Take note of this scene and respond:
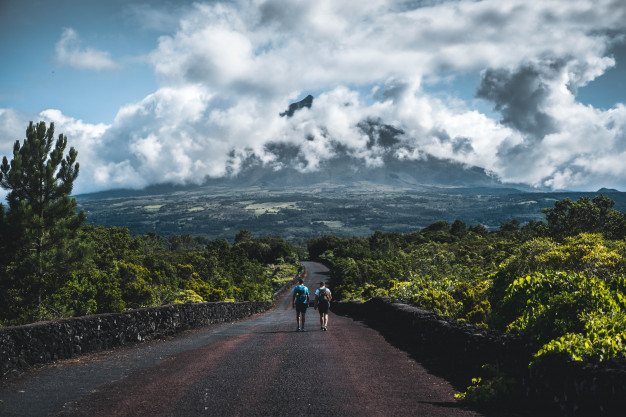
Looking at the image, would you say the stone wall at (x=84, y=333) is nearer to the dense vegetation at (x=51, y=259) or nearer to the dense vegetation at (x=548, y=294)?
the dense vegetation at (x=51, y=259)

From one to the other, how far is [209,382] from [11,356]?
4066 mm

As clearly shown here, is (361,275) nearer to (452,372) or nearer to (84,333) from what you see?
(84,333)

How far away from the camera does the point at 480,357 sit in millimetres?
9031

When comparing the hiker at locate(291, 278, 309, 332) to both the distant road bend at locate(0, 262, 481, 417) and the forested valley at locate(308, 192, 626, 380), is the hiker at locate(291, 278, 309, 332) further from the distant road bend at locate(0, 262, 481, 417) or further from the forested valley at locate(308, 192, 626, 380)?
the forested valley at locate(308, 192, 626, 380)

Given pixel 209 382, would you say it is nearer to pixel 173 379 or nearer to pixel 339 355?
pixel 173 379

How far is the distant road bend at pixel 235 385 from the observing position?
6.86 m

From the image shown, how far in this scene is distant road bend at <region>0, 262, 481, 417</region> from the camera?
6.86m

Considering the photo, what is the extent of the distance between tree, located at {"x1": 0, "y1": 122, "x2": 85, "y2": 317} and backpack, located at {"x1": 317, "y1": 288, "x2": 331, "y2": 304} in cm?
1567

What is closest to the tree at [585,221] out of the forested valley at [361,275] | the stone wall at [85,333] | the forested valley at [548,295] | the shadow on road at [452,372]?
the forested valley at [361,275]

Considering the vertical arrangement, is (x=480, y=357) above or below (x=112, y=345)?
above

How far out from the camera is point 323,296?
58.0 ft

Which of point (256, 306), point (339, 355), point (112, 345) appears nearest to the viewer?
point (339, 355)

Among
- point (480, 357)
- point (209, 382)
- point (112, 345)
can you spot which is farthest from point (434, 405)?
point (112, 345)

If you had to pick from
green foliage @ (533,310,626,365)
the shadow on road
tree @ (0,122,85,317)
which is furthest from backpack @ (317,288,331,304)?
tree @ (0,122,85,317)
